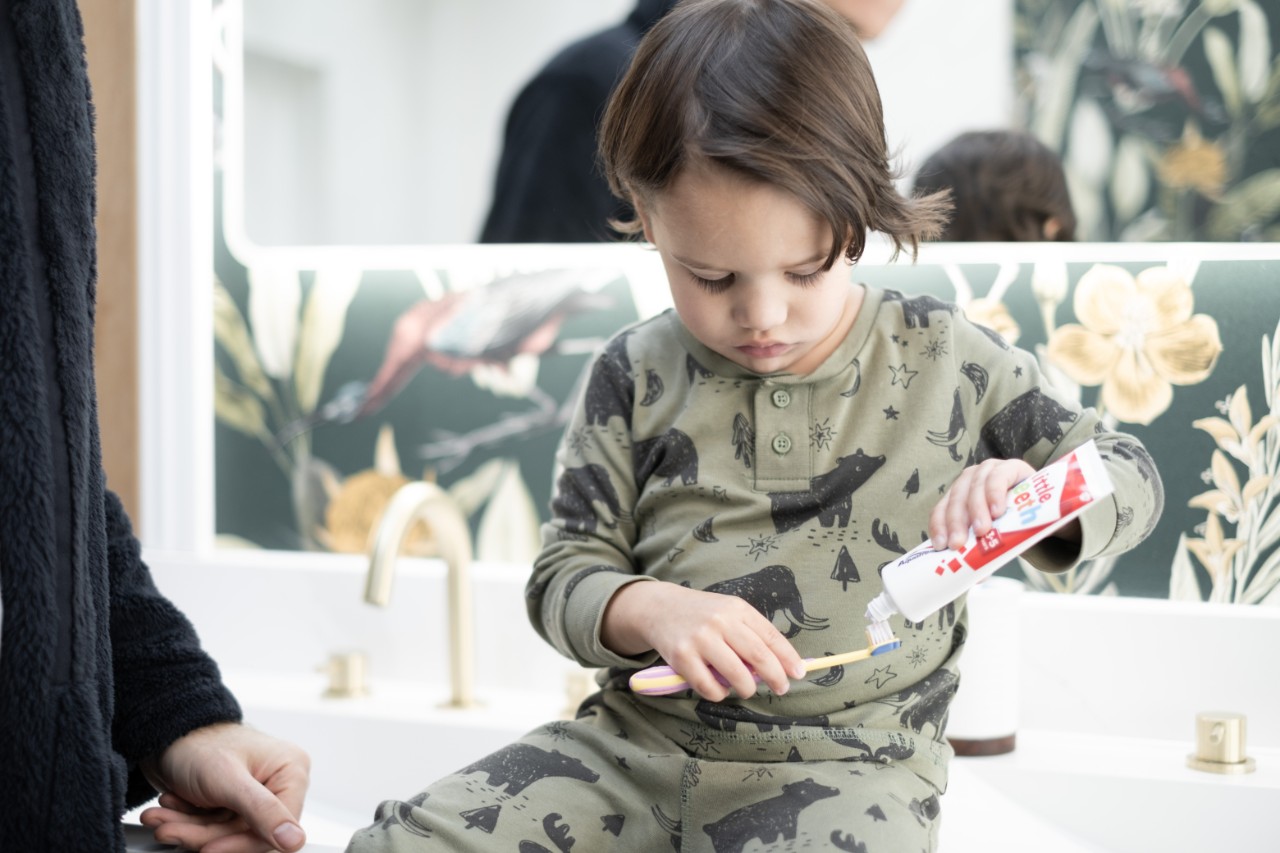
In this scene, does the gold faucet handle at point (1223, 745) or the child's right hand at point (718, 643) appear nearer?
the child's right hand at point (718, 643)

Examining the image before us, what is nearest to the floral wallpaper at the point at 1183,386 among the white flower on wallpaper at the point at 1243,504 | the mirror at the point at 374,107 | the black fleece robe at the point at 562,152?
the white flower on wallpaper at the point at 1243,504

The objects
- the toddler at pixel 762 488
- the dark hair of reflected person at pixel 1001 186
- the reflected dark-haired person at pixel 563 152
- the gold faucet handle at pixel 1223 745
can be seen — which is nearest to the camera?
the toddler at pixel 762 488

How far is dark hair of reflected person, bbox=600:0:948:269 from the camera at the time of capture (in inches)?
29.6

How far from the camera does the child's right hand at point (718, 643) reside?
27.4 inches

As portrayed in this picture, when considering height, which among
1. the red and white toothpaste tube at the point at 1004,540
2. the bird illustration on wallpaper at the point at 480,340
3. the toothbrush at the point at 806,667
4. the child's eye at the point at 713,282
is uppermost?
the child's eye at the point at 713,282

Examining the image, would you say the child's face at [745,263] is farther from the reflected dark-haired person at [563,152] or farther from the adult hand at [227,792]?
the reflected dark-haired person at [563,152]

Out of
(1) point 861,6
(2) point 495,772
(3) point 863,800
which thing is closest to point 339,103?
(1) point 861,6

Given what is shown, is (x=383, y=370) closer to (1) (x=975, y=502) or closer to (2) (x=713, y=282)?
(2) (x=713, y=282)

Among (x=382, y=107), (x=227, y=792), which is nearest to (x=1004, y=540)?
(x=227, y=792)

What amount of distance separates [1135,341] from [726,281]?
54 centimetres

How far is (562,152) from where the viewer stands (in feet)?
4.31

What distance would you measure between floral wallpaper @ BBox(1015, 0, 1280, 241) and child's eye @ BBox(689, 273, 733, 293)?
52 cm

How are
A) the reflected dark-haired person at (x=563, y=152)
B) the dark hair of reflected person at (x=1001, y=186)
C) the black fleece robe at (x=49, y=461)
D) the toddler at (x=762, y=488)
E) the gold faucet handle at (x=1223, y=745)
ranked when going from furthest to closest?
the reflected dark-haired person at (x=563, y=152) → the dark hair of reflected person at (x=1001, y=186) → the gold faucet handle at (x=1223, y=745) → the toddler at (x=762, y=488) → the black fleece robe at (x=49, y=461)

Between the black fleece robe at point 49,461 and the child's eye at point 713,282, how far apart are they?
0.35 meters
